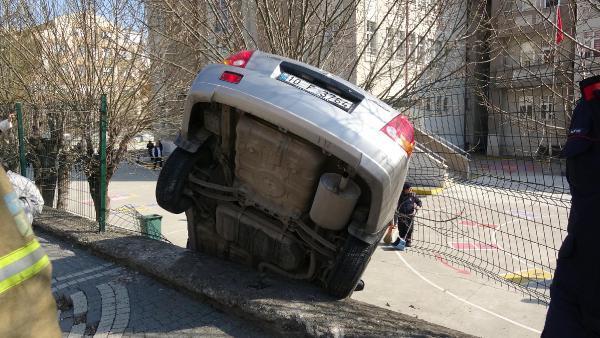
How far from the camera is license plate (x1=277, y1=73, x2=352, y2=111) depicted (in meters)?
2.92

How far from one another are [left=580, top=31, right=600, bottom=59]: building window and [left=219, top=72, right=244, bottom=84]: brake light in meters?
2.61

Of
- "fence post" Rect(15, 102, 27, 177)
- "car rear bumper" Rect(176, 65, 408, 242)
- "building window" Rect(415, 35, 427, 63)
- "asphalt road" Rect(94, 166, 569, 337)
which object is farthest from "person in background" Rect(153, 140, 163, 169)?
"car rear bumper" Rect(176, 65, 408, 242)

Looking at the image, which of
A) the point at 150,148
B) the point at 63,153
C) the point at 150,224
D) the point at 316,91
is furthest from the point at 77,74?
the point at 316,91

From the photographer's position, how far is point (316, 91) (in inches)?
117

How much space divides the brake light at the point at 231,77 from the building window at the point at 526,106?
8.15ft

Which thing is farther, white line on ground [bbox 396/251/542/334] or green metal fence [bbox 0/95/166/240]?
green metal fence [bbox 0/95/166/240]

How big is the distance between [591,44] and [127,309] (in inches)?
184

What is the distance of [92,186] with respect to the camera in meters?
8.73

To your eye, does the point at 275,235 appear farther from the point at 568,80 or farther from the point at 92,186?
the point at 92,186

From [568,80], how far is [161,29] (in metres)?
6.27

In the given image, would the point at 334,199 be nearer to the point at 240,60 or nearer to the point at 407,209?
the point at 240,60

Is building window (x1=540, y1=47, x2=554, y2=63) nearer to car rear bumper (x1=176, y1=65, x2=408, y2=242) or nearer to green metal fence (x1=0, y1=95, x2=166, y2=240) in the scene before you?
car rear bumper (x1=176, y1=65, x2=408, y2=242)

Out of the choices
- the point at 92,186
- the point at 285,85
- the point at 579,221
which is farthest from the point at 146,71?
the point at 579,221

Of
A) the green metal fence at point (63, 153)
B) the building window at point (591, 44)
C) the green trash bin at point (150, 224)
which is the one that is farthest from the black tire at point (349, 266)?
the green trash bin at point (150, 224)
